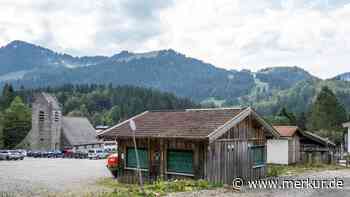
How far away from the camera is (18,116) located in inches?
3302

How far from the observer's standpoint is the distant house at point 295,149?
Result: 36906mm

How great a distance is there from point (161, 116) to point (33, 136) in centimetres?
5760

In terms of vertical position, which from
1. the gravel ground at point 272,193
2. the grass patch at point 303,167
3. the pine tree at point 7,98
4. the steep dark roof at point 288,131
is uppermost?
the pine tree at point 7,98

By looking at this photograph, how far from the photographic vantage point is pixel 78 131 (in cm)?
8069

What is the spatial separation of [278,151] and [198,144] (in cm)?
1807

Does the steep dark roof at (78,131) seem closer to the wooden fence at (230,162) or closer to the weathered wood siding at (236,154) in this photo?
the weathered wood siding at (236,154)

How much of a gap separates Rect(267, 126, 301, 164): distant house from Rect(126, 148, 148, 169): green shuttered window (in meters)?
16.6

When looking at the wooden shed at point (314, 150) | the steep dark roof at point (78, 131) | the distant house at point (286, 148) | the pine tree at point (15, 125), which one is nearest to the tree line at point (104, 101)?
the pine tree at point (15, 125)

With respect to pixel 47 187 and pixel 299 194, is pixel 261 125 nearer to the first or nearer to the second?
pixel 299 194

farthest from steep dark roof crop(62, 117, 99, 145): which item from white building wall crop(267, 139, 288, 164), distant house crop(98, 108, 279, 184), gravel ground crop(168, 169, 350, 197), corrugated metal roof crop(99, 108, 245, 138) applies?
gravel ground crop(168, 169, 350, 197)

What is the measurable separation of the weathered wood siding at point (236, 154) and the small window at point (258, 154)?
0.58 ft

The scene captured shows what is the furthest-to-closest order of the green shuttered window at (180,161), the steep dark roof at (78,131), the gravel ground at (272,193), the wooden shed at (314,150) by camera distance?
the steep dark roof at (78,131), the wooden shed at (314,150), the green shuttered window at (180,161), the gravel ground at (272,193)

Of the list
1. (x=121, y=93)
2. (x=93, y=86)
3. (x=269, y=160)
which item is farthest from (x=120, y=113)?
(x=269, y=160)

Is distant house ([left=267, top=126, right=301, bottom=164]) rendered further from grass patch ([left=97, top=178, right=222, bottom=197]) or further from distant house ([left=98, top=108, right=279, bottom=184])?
grass patch ([left=97, top=178, right=222, bottom=197])
